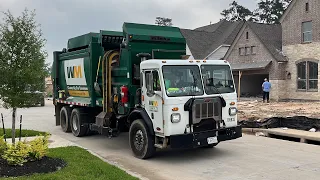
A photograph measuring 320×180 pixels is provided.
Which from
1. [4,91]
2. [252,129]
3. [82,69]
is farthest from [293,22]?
[4,91]

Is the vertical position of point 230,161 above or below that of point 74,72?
below

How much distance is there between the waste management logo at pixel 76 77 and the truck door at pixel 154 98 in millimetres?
3618

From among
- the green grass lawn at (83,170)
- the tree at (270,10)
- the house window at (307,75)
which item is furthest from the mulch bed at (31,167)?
the tree at (270,10)

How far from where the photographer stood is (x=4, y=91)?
787cm

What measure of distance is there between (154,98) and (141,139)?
118 cm

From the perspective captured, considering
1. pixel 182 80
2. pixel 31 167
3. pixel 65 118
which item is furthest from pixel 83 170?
pixel 65 118

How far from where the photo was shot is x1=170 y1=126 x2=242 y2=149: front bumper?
7.91 metres

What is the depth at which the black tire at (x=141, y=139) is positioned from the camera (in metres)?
8.47

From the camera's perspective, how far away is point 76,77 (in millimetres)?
12336

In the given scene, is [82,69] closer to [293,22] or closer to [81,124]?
[81,124]

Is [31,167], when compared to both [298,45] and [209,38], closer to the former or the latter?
[298,45]

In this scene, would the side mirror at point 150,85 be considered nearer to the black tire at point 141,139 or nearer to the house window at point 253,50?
the black tire at point 141,139

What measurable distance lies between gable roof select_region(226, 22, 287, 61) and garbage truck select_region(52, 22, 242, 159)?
2109cm

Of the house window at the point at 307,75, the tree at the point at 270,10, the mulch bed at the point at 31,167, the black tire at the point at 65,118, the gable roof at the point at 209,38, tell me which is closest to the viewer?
the mulch bed at the point at 31,167
